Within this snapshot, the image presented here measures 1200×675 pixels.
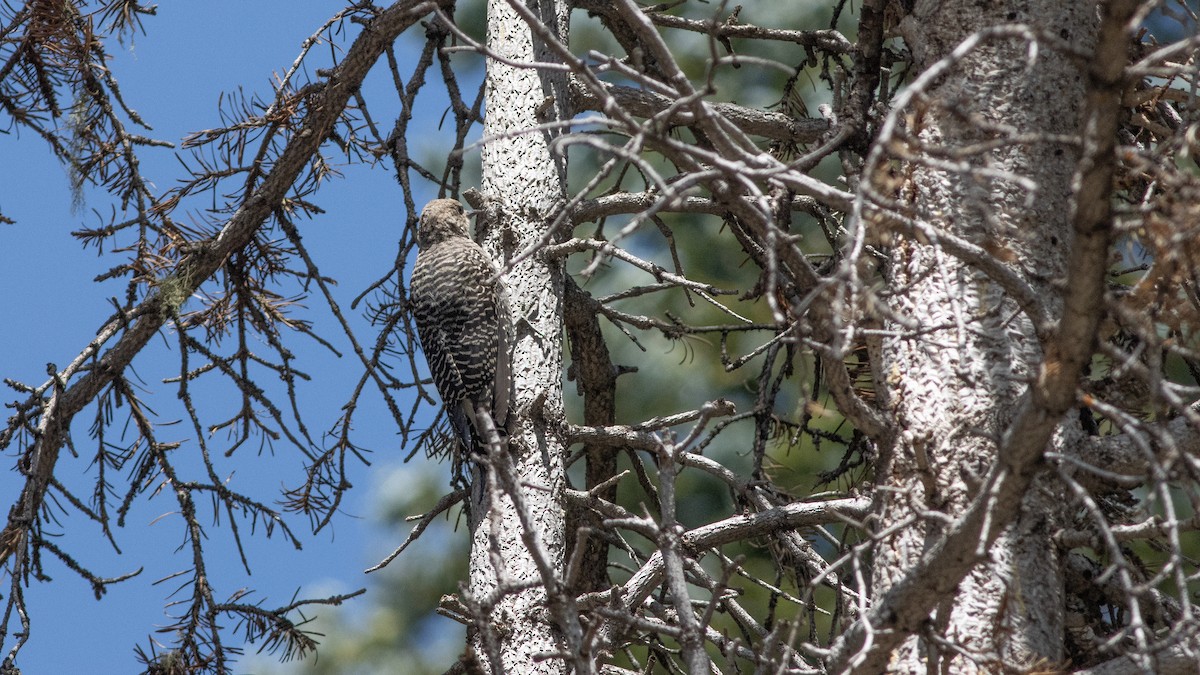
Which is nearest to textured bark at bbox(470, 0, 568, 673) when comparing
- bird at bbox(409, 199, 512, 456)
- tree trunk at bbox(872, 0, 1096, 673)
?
bird at bbox(409, 199, 512, 456)

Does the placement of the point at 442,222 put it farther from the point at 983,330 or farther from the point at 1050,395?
the point at 1050,395

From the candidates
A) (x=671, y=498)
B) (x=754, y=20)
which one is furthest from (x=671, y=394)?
(x=671, y=498)

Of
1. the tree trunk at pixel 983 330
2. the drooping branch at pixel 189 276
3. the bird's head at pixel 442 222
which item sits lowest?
the tree trunk at pixel 983 330

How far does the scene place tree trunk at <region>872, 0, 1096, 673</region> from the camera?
2.47m

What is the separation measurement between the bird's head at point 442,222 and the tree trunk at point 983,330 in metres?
2.76

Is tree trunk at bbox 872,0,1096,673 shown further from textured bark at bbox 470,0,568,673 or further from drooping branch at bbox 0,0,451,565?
drooping branch at bbox 0,0,451,565

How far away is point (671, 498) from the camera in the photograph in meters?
2.29

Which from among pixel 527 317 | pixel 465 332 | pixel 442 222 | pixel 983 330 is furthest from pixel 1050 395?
pixel 442 222

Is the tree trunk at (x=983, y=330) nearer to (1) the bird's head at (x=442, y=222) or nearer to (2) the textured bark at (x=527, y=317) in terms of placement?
(2) the textured bark at (x=527, y=317)

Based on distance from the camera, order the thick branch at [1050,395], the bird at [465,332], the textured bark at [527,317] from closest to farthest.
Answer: the thick branch at [1050,395], the textured bark at [527,317], the bird at [465,332]

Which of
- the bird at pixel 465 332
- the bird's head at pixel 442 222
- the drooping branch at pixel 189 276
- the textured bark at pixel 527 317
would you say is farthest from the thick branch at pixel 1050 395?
the bird's head at pixel 442 222

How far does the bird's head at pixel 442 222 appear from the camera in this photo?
5277 mm

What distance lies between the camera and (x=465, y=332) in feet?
15.1

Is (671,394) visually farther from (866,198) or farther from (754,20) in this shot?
(866,198)
